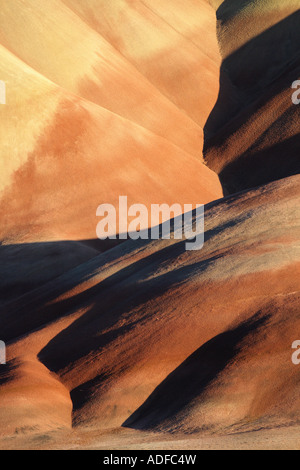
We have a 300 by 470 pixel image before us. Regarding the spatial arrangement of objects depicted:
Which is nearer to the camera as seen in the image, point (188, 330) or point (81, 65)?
point (188, 330)

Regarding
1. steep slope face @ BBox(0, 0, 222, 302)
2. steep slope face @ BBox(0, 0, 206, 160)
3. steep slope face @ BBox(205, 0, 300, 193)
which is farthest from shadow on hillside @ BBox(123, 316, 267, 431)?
steep slope face @ BBox(0, 0, 206, 160)

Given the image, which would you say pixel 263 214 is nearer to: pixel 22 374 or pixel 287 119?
pixel 22 374

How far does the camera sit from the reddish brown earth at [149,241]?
10.5 meters

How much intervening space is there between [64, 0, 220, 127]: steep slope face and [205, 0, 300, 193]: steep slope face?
25.9 inches

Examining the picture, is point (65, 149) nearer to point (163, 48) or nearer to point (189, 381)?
point (163, 48)

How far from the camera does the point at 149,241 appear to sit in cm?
1499

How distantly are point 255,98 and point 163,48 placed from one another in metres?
4.15

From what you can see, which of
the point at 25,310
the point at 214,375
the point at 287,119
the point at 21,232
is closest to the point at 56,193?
the point at 21,232

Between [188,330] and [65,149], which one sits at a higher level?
[188,330]

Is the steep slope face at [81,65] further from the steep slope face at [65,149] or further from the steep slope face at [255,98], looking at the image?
the steep slope face at [255,98]

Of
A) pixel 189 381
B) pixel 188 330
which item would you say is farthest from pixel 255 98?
pixel 189 381

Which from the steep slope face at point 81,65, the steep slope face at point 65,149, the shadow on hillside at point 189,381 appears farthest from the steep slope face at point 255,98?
the shadow on hillside at point 189,381

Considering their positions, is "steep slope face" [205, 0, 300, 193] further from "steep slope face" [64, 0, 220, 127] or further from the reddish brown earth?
"steep slope face" [64, 0, 220, 127]

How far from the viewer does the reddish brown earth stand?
34.4ft
